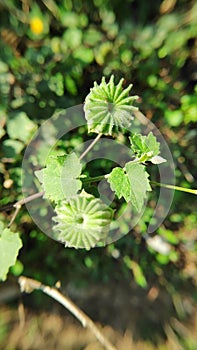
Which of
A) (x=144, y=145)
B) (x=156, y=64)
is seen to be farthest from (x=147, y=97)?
(x=144, y=145)

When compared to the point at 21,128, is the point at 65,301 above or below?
below

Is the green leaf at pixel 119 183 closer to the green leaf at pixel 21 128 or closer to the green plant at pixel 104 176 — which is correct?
the green plant at pixel 104 176

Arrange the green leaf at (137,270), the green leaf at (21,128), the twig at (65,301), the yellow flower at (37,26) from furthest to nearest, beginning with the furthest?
the yellow flower at (37,26) → the green leaf at (137,270) → the green leaf at (21,128) → the twig at (65,301)

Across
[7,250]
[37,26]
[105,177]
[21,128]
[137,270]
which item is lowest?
[137,270]

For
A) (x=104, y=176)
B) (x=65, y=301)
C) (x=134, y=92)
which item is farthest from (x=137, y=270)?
(x=104, y=176)

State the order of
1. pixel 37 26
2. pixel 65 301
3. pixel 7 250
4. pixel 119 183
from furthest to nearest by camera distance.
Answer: pixel 37 26 < pixel 65 301 < pixel 7 250 < pixel 119 183

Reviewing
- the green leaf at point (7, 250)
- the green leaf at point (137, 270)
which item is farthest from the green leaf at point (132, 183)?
the green leaf at point (137, 270)

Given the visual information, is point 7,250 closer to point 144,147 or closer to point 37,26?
point 144,147
